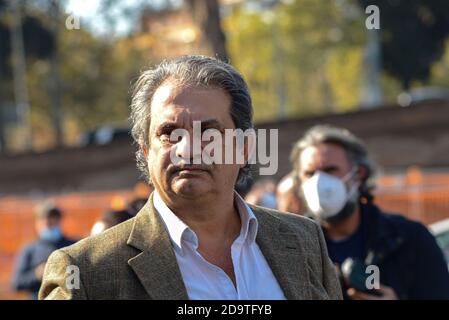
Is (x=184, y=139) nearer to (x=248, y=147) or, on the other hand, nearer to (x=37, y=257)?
(x=248, y=147)

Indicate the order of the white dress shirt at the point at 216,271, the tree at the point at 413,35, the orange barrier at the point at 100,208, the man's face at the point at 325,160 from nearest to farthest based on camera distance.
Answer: the white dress shirt at the point at 216,271, the man's face at the point at 325,160, the orange barrier at the point at 100,208, the tree at the point at 413,35

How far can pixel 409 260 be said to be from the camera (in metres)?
5.01

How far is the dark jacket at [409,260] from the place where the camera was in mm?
4945

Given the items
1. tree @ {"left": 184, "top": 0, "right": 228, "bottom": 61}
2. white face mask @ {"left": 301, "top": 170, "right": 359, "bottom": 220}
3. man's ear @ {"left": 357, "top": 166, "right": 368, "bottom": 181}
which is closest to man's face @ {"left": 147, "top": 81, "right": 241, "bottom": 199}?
white face mask @ {"left": 301, "top": 170, "right": 359, "bottom": 220}

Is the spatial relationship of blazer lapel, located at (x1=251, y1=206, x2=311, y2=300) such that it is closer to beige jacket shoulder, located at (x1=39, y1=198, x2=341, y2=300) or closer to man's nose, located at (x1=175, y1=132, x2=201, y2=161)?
beige jacket shoulder, located at (x1=39, y1=198, x2=341, y2=300)

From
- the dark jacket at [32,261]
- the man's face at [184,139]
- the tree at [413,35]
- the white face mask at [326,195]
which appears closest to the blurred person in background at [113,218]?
the white face mask at [326,195]

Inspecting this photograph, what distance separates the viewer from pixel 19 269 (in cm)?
1022

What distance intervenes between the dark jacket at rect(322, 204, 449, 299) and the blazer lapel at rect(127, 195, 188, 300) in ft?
6.87

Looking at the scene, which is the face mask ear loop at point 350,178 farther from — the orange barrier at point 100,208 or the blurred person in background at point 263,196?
the orange barrier at point 100,208

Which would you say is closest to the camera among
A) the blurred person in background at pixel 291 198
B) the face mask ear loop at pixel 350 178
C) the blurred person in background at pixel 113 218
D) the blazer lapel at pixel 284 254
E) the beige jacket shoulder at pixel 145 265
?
the beige jacket shoulder at pixel 145 265

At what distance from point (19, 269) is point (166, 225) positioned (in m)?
7.37

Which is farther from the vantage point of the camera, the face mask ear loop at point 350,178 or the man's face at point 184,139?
the face mask ear loop at point 350,178

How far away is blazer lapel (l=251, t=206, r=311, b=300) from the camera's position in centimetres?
312

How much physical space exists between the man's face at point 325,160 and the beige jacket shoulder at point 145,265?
2.41m
